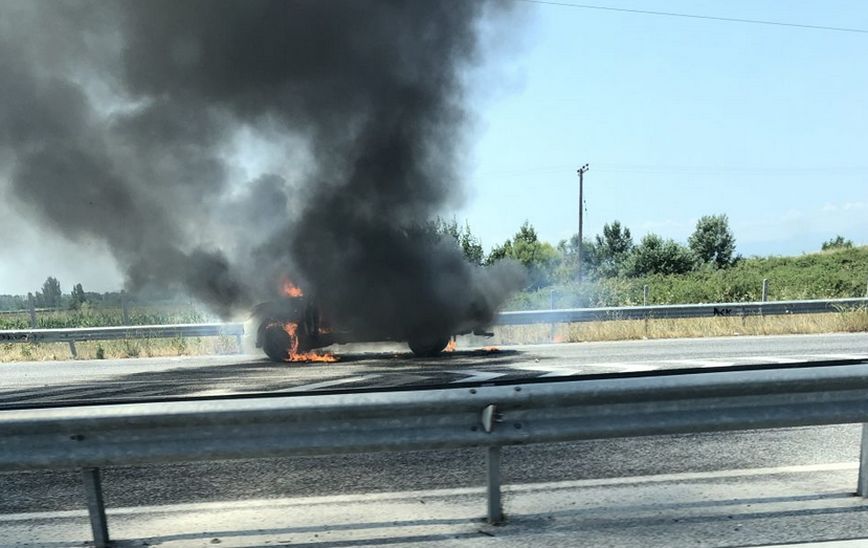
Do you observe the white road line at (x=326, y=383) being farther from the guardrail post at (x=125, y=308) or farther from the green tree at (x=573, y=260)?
the green tree at (x=573, y=260)

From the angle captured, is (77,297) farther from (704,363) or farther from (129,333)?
(704,363)

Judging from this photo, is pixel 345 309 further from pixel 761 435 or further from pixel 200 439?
pixel 200 439

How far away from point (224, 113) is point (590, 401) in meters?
14.3

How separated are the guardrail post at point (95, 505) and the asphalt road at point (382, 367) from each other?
417 centimetres

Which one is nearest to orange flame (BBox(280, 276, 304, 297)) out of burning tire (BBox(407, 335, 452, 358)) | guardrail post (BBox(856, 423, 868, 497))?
burning tire (BBox(407, 335, 452, 358))

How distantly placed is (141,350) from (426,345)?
611 cm

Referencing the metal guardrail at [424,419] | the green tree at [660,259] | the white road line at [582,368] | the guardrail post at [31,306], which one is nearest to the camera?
the metal guardrail at [424,419]

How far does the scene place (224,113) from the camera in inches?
616

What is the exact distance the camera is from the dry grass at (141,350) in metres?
13.9

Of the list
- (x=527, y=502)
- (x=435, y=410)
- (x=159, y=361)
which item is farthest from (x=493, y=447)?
(x=159, y=361)

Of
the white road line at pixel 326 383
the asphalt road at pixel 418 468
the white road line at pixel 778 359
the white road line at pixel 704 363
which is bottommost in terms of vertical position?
the white road line at pixel 778 359

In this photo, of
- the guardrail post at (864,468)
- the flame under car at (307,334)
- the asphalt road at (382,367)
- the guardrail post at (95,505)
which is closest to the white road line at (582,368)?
the asphalt road at (382,367)

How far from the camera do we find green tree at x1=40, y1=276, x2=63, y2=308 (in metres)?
17.7

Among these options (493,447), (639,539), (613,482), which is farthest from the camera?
(613,482)
